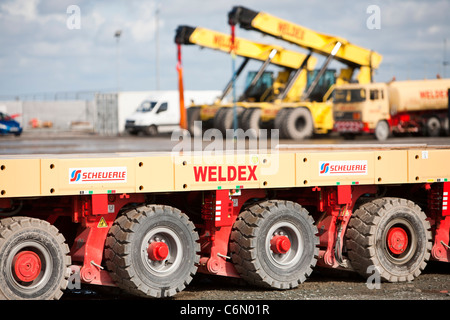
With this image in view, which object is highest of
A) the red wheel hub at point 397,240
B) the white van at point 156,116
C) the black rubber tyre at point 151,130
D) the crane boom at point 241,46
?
the crane boom at point 241,46

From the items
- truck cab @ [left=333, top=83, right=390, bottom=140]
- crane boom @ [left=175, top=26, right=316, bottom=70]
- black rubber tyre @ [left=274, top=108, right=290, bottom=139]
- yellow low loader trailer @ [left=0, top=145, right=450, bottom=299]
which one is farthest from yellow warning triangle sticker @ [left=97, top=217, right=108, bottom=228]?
crane boom @ [left=175, top=26, right=316, bottom=70]

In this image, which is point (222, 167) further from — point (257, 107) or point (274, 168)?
point (257, 107)

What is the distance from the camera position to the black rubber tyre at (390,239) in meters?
9.48

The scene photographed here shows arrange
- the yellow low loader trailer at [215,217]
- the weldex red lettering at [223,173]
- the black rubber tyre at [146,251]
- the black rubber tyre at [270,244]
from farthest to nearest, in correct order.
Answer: the black rubber tyre at [270,244]
the weldex red lettering at [223,173]
the black rubber tyre at [146,251]
the yellow low loader trailer at [215,217]

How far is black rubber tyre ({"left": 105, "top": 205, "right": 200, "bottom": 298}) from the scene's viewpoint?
26.4 ft

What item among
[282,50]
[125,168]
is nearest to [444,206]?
[125,168]

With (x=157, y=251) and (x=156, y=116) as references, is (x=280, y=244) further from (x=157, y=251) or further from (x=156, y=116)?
(x=156, y=116)

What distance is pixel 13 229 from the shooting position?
24.2 feet

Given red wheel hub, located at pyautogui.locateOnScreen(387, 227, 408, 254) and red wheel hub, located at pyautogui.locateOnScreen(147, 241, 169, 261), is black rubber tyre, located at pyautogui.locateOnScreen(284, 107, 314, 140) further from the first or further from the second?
red wheel hub, located at pyautogui.locateOnScreen(147, 241, 169, 261)

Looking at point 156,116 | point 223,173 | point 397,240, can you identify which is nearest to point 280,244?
point 223,173

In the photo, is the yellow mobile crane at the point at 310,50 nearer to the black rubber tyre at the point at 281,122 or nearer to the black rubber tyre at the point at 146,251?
the black rubber tyre at the point at 281,122

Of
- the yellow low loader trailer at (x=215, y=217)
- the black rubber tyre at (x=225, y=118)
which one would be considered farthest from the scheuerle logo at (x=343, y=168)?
the black rubber tyre at (x=225, y=118)

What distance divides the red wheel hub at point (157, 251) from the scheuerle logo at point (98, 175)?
0.77 m
